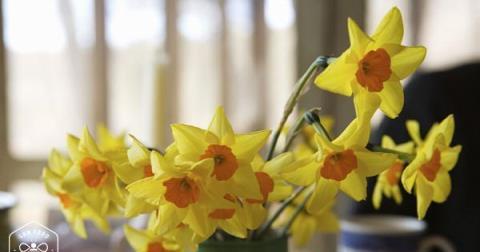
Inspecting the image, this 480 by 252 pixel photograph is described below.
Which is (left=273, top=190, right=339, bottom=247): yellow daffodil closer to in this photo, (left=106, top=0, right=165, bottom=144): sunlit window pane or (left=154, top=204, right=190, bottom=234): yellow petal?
(left=154, top=204, right=190, bottom=234): yellow petal

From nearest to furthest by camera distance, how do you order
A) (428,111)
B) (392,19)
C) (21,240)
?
(392,19)
(21,240)
(428,111)

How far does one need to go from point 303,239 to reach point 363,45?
11.6 inches

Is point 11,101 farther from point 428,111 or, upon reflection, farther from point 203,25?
point 428,111

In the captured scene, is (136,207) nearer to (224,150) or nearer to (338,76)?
(224,150)

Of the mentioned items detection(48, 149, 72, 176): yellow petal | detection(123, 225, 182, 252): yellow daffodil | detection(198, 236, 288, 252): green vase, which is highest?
detection(48, 149, 72, 176): yellow petal

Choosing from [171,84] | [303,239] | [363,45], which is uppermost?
[363,45]

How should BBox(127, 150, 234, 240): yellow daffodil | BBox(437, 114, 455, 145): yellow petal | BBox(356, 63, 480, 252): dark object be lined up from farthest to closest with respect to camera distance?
BBox(356, 63, 480, 252): dark object
BBox(437, 114, 455, 145): yellow petal
BBox(127, 150, 234, 240): yellow daffodil

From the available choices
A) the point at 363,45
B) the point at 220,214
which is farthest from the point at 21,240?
the point at 363,45

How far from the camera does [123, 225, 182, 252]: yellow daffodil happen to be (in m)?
0.64

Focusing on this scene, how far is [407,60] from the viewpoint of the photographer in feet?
1.74

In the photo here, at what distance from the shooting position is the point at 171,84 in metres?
1.39

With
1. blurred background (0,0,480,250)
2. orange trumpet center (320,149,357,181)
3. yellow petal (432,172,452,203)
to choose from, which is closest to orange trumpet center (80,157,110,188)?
orange trumpet center (320,149,357,181)

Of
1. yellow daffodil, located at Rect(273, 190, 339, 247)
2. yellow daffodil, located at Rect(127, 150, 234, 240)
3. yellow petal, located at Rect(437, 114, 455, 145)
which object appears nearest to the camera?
yellow daffodil, located at Rect(127, 150, 234, 240)

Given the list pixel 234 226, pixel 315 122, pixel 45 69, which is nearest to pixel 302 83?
pixel 315 122
